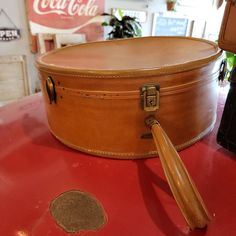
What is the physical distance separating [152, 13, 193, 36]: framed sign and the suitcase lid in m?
2.61

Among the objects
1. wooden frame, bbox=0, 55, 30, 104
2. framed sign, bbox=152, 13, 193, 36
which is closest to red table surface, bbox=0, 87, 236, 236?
wooden frame, bbox=0, 55, 30, 104

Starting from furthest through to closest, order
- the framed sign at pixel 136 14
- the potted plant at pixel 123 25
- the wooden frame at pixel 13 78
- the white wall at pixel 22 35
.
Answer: the framed sign at pixel 136 14
the potted plant at pixel 123 25
the wooden frame at pixel 13 78
the white wall at pixel 22 35

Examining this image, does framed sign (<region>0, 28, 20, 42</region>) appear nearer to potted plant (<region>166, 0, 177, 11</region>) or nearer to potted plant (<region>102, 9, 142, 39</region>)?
potted plant (<region>102, 9, 142, 39</region>)

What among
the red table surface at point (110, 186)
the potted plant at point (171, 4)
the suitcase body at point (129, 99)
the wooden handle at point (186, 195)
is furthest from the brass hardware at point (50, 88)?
the potted plant at point (171, 4)

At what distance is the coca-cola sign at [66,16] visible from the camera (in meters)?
2.21

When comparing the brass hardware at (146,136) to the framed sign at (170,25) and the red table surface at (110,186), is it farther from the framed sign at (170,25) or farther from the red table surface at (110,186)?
the framed sign at (170,25)

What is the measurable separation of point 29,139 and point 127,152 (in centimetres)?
32

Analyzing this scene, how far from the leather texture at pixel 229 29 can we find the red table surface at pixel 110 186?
27 centimetres

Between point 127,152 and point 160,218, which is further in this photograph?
point 127,152

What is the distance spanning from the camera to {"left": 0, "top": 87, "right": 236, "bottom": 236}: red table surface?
1.36 feet

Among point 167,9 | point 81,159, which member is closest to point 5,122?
point 81,159

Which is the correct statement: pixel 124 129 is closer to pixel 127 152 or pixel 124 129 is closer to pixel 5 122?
pixel 127 152

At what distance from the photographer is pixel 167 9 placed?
3.34m

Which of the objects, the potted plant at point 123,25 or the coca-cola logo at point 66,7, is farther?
the potted plant at point 123,25
